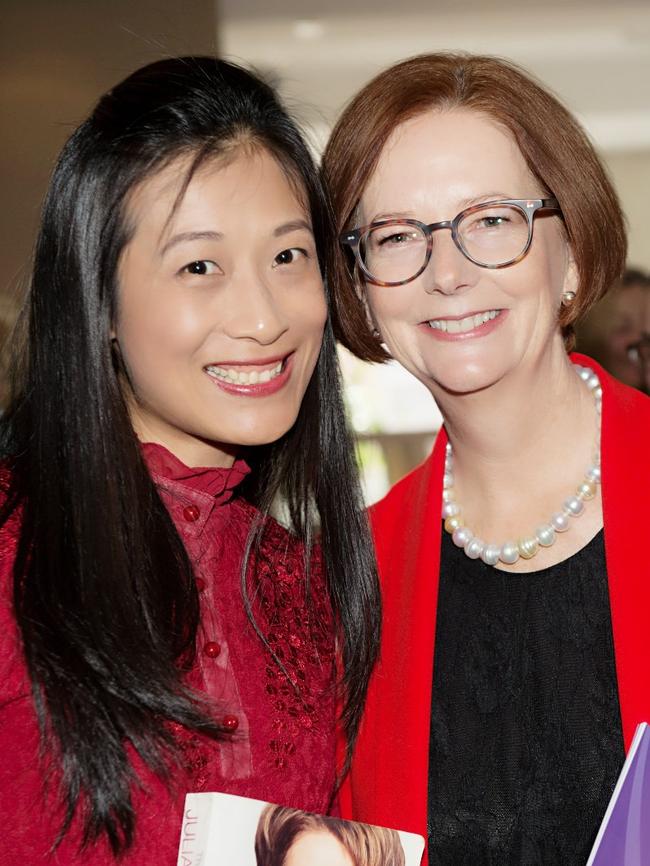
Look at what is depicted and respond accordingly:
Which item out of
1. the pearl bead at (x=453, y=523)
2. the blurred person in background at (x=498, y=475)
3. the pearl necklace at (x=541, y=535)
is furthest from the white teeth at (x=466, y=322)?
the pearl bead at (x=453, y=523)

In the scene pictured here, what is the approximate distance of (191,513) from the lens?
1849 mm

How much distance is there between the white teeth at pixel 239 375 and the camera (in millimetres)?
1796

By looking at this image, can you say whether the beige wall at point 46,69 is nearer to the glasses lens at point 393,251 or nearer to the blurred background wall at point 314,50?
the blurred background wall at point 314,50

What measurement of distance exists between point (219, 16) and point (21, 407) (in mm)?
3351

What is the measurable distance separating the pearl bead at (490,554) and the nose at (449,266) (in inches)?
18.7

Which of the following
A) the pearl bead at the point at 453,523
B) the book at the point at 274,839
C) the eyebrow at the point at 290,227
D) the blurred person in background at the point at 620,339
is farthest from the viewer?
the blurred person in background at the point at 620,339

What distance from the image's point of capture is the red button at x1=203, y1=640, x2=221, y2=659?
174 centimetres

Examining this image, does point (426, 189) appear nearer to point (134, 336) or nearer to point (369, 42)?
point (134, 336)

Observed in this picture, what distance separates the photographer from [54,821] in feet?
5.18

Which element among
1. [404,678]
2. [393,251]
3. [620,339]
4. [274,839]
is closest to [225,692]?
[274,839]

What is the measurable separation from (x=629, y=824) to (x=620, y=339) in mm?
3206

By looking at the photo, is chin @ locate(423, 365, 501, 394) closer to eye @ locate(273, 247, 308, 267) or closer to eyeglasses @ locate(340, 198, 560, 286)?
eyeglasses @ locate(340, 198, 560, 286)

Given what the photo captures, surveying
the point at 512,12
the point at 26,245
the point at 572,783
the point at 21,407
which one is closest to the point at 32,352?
the point at 21,407

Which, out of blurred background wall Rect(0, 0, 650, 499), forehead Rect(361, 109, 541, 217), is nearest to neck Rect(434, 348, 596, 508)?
forehead Rect(361, 109, 541, 217)
